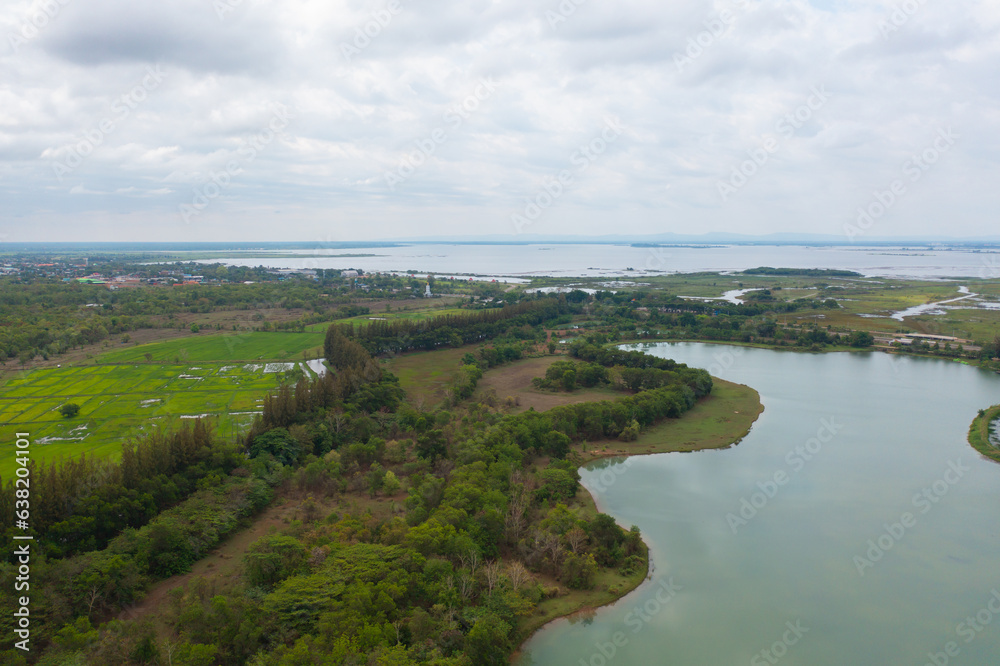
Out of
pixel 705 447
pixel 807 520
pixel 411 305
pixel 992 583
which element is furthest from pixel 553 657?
pixel 411 305

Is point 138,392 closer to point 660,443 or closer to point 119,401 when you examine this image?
point 119,401

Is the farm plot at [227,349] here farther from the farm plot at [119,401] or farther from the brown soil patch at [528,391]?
the brown soil patch at [528,391]

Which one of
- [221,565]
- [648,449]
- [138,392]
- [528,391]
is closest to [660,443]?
[648,449]

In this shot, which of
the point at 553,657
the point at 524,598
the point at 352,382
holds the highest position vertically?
the point at 352,382

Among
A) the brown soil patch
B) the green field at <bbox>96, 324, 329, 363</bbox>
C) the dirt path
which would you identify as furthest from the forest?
the green field at <bbox>96, 324, 329, 363</bbox>

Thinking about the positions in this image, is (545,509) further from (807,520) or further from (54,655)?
(54,655)

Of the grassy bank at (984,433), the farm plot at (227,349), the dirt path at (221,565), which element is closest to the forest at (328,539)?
the dirt path at (221,565)

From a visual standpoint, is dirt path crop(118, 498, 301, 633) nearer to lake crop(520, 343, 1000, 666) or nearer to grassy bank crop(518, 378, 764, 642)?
grassy bank crop(518, 378, 764, 642)
